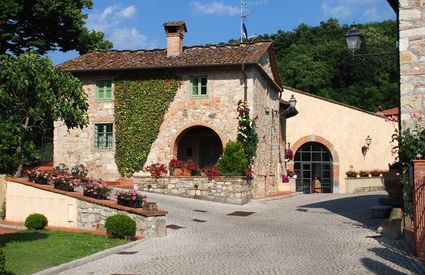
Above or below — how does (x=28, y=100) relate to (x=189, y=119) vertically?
above

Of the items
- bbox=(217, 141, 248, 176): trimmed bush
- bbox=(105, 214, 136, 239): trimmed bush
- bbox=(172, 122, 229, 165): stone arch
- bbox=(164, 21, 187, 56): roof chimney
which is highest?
bbox=(164, 21, 187, 56): roof chimney

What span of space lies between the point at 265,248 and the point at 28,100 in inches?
453

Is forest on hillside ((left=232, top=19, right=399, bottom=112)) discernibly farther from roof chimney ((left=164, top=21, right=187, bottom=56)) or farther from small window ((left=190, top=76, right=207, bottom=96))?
small window ((left=190, top=76, right=207, bottom=96))

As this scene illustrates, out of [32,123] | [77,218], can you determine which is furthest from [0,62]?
[77,218]

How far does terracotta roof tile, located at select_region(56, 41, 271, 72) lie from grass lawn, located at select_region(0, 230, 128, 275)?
477 inches

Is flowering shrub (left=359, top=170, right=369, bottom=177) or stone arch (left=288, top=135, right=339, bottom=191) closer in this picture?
flowering shrub (left=359, top=170, right=369, bottom=177)

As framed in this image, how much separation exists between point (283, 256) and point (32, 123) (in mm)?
13313

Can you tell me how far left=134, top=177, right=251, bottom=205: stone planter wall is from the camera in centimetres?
2105

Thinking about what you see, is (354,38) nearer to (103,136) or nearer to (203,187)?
(203,187)

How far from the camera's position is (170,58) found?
25.6 meters

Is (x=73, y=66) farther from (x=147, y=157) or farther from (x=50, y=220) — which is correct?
(x=50, y=220)

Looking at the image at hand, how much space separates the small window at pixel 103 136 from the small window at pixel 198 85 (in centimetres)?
463

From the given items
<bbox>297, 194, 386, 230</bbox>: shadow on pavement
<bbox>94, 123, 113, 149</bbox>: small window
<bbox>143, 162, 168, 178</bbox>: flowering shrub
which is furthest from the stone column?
<bbox>94, 123, 113, 149</bbox>: small window

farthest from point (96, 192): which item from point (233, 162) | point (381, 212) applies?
point (381, 212)
